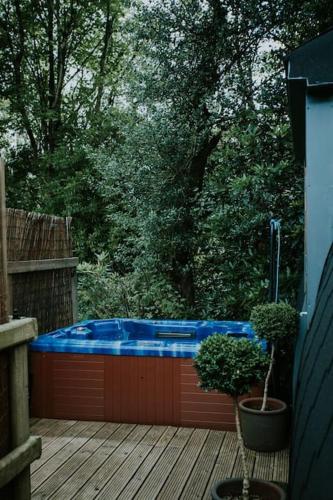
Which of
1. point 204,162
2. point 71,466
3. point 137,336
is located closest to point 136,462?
point 71,466

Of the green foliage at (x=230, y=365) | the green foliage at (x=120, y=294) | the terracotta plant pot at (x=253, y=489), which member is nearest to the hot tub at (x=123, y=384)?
the terracotta plant pot at (x=253, y=489)

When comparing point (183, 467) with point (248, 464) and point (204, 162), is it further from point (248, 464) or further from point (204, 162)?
point (204, 162)

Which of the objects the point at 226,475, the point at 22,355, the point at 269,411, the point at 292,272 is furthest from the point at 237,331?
the point at 22,355

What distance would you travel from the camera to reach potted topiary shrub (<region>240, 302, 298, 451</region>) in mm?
3467

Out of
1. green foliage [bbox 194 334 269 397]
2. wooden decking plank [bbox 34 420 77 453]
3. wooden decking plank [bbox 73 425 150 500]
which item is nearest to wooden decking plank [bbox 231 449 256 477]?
wooden decking plank [bbox 73 425 150 500]

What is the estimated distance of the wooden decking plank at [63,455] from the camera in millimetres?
3174

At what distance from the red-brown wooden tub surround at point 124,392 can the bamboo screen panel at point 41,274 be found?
59 centimetres

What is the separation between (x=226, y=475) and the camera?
3174mm

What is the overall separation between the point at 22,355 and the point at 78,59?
1124 centimetres

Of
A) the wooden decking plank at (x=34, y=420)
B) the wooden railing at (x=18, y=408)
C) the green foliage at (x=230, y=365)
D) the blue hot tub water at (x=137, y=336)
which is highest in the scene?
the wooden railing at (x=18, y=408)

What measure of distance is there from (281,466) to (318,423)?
3.21 m

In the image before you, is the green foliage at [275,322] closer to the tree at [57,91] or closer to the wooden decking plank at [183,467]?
the wooden decking plank at [183,467]

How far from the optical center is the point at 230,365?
241cm

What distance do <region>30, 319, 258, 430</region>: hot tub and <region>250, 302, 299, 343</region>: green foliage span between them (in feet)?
2.58
